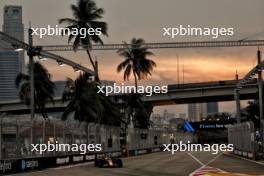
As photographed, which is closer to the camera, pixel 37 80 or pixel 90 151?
pixel 90 151

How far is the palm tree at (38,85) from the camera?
256 ft

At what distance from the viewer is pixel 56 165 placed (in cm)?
3988

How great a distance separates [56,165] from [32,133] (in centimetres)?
569

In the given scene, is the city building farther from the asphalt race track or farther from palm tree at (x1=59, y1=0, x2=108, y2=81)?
the asphalt race track

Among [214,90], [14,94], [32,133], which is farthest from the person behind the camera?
[14,94]

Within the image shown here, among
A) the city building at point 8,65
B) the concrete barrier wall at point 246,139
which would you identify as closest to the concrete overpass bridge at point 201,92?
the city building at point 8,65

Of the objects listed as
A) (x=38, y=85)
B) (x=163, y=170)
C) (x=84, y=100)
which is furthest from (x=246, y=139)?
(x=38, y=85)

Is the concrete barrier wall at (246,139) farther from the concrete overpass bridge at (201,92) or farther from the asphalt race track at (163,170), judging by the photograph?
the concrete overpass bridge at (201,92)

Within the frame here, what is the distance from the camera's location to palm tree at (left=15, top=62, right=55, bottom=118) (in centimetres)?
7812

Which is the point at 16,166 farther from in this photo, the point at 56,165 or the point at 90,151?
the point at 90,151

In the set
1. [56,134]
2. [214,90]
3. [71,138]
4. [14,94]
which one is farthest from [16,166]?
[14,94]

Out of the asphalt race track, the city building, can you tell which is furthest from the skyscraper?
the asphalt race track

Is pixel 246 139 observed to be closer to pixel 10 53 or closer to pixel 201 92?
pixel 10 53

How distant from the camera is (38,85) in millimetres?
79625
